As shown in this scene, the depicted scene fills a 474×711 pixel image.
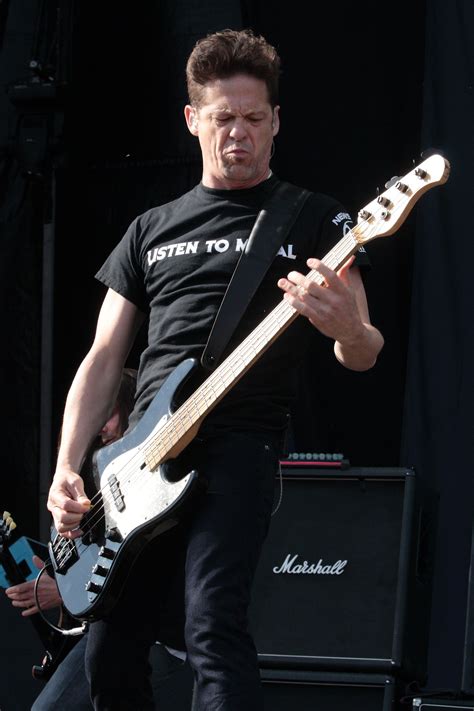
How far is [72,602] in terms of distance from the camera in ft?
9.30

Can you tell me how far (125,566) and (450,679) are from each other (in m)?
1.94

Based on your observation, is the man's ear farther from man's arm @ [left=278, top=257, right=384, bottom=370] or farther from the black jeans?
the black jeans

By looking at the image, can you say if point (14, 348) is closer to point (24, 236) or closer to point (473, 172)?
point (24, 236)

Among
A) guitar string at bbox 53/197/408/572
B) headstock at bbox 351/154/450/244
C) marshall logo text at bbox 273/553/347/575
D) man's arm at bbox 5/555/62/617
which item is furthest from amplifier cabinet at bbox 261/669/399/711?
headstock at bbox 351/154/450/244

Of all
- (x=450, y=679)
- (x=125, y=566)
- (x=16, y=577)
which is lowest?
(x=450, y=679)

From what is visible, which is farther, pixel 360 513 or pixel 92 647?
pixel 360 513

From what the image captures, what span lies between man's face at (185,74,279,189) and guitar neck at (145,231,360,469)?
349 mm

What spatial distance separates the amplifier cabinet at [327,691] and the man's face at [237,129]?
1548 mm

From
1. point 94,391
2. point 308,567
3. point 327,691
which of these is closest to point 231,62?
point 94,391

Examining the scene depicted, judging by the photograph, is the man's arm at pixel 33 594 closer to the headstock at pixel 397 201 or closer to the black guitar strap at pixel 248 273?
the black guitar strap at pixel 248 273

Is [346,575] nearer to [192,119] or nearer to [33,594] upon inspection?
[33,594]

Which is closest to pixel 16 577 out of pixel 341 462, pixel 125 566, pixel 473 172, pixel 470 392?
pixel 341 462

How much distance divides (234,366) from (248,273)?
24 cm

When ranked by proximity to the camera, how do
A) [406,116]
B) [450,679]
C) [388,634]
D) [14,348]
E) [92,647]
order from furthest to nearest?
[14,348] < [406,116] < [450,679] < [388,634] < [92,647]
